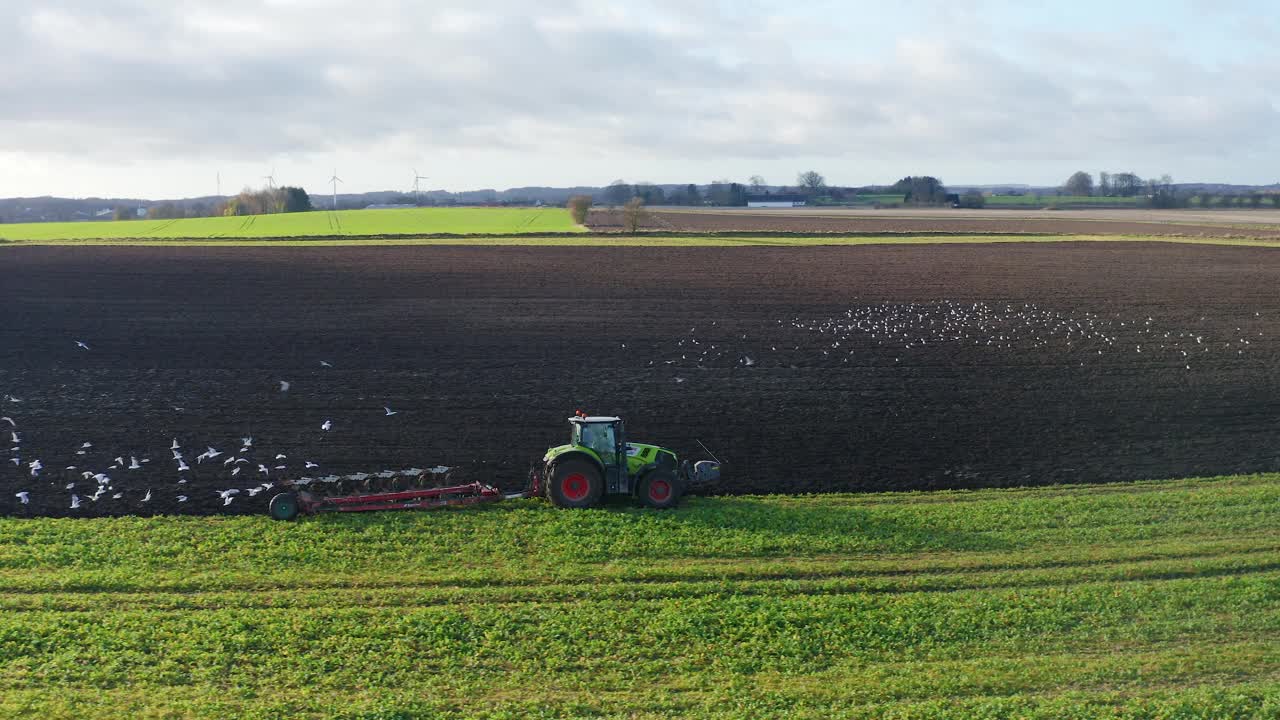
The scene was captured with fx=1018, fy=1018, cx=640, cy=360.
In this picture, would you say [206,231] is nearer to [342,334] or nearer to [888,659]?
[342,334]

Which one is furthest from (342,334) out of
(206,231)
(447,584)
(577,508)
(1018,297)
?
(206,231)

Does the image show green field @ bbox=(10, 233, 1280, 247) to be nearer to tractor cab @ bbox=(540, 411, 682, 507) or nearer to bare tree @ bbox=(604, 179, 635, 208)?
tractor cab @ bbox=(540, 411, 682, 507)

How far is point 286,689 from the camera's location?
12.0 meters

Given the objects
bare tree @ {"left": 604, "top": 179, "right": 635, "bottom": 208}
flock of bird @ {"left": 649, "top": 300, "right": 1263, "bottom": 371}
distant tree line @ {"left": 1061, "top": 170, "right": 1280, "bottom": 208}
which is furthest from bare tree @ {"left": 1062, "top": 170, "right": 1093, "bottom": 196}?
flock of bird @ {"left": 649, "top": 300, "right": 1263, "bottom": 371}

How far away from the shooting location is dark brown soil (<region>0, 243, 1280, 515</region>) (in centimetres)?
2189

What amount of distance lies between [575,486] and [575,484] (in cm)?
4

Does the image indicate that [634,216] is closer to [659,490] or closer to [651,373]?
Answer: [651,373]

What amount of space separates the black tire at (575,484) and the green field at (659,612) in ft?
1.44

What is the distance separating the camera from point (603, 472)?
18641 millimetres

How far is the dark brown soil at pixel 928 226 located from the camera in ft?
287

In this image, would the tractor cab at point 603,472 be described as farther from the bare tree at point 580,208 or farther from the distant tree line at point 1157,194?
the distant tree line at point 1157,194

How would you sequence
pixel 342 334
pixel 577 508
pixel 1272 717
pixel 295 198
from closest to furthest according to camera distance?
pixel 1272 717, pixel 577 508, pixel 342 334, pixel 295 198

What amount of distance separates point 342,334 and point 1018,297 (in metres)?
29.0

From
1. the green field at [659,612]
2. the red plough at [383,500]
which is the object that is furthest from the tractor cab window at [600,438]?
the red plough at [383,500]
